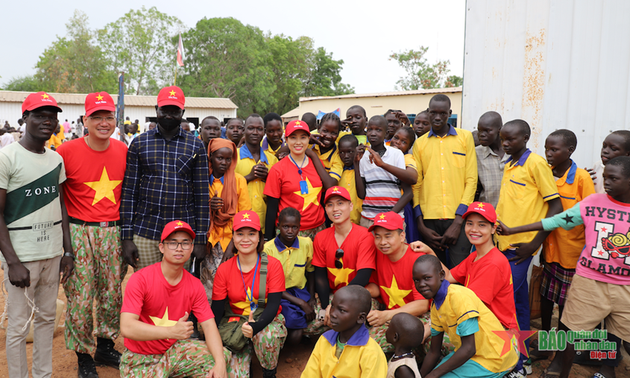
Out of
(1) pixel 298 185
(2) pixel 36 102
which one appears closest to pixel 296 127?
(1) pixel 298 185

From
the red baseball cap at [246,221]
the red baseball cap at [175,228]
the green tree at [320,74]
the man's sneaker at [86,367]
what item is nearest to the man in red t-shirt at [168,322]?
the red baseball cap at [175,228]

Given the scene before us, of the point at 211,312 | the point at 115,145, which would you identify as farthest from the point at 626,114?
the point at 115,145

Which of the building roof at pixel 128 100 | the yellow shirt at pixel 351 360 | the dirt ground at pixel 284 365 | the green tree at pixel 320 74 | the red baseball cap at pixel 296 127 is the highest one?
the green tree at pixel 320 74

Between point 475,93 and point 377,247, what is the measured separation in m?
2.53

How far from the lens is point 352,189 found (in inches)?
176

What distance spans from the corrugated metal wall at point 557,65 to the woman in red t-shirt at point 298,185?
7.38 ft

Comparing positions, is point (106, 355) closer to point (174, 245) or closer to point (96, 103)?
point (174, 245)

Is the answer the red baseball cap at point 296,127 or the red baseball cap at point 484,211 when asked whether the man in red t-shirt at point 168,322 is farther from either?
the red baseball cap at point 484,211

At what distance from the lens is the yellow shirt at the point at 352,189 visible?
4.47 m

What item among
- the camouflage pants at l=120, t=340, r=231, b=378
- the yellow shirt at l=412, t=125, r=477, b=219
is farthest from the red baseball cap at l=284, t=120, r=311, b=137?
the camouflage pants at l=120, t=340, r=231, b=378

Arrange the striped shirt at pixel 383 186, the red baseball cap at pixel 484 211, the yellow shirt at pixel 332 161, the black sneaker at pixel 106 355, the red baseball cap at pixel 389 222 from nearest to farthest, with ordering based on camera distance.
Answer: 1. the red baseball cap at pixel 484 211
2. the red baseball cap at pixel 389 222
3. the black sneaker at pixel 106 355
4. the striped shirt at pixel 383 186
5. the yellow shirt at pixel 332 161

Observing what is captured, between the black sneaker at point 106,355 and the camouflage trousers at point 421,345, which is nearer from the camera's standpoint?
the camouflage trousers at point 421,345

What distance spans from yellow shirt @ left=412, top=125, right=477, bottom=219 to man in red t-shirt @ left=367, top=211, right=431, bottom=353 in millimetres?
671

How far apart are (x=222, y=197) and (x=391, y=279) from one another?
1.83m
